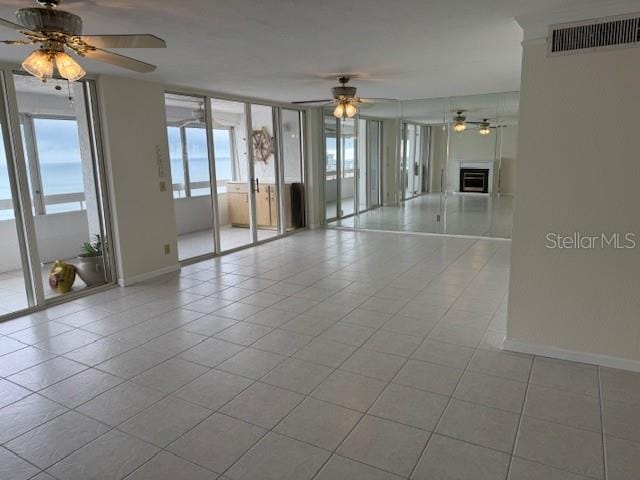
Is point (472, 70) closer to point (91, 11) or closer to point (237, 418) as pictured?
point (91, 11)

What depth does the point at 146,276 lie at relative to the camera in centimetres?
543

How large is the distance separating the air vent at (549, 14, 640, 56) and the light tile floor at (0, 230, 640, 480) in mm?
2131

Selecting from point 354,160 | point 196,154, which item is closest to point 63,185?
point 196,154

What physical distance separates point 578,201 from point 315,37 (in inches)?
89.5

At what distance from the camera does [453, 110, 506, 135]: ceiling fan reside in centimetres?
742

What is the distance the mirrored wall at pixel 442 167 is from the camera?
293 inches

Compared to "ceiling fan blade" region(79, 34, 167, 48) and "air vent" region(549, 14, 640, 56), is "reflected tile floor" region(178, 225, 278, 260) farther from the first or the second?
"air vent" region(549, 14, 640, 56)

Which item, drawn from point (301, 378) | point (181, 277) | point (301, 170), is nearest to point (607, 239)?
point (301, 378)

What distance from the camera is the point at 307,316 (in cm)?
407

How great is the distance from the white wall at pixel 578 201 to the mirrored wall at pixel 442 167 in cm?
453

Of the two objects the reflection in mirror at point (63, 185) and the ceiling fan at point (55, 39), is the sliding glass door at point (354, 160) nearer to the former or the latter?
the reflection in mirror at point (63, 185)

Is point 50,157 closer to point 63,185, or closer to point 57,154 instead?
point 57,154

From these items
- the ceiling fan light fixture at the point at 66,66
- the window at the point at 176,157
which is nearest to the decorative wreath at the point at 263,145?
the window at the point at 176,157

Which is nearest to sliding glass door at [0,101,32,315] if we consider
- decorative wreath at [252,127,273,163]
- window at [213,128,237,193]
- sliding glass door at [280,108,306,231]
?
window at [213,128,237,193]
